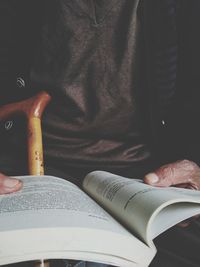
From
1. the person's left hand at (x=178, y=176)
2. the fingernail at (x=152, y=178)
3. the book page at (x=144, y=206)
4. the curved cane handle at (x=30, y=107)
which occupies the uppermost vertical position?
the curved cane handle at (x=30, y=107)

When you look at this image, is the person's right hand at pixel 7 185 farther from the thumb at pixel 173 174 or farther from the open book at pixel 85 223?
the thumb at pixel 173 174

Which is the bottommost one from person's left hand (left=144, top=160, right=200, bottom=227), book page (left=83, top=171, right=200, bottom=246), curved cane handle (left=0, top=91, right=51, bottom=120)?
person's left hand (left=144, top=160, right=200, bottom=227)

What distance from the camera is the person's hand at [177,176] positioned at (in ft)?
2.35

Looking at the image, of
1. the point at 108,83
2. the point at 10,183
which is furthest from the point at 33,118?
the point at 10,183

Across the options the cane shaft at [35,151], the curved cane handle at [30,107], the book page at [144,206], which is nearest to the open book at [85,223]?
the book page at [144,206]

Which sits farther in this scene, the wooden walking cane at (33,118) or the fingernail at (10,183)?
the wooden walking cane at (33,118)

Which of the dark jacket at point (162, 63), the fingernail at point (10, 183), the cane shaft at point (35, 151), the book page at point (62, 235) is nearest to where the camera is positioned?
the book page at point (62, 235)

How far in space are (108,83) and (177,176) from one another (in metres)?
0.38

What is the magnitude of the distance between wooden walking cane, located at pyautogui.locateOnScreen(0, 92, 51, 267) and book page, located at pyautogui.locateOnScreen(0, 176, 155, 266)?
333mm

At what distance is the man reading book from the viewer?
103cm

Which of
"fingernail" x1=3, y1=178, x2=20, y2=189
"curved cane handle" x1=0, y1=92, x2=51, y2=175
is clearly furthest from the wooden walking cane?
"fingernail" x1=3, y1=178, x2=20, y2=189

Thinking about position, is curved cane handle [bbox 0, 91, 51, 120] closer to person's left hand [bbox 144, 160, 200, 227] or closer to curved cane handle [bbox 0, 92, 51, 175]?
curved cane handle [bbox 0, 92, 51, 175]

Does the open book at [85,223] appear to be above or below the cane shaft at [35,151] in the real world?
above

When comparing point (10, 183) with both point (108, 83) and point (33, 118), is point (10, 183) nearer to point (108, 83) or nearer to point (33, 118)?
point (33, 118)
